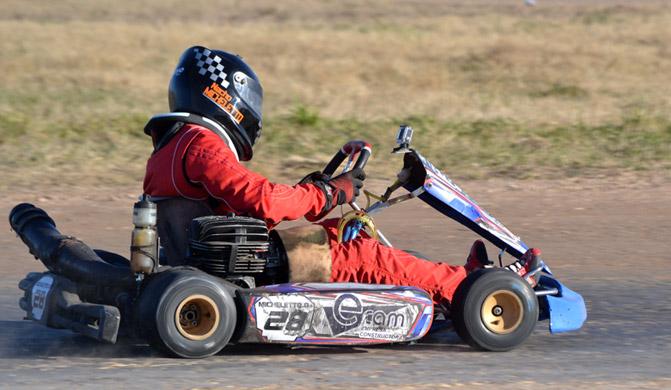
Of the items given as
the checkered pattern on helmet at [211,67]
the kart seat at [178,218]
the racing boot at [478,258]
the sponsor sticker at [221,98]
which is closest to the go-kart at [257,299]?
the kart seat at [178,218]

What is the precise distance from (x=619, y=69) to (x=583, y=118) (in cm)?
607

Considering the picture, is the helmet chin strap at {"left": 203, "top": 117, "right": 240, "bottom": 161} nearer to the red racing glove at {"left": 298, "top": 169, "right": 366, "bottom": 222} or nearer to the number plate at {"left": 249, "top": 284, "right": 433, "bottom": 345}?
the red racing glove at {"left": 298, "top": 169, "right": 366, "bottom": 222}

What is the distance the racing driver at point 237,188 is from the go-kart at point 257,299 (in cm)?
10

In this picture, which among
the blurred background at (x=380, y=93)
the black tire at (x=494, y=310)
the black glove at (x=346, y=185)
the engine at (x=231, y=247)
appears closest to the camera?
the engine at (x=231, y=247)

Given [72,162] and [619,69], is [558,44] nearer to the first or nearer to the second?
[619,69]

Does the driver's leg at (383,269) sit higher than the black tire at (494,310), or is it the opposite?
the driver's leg at (383,269)

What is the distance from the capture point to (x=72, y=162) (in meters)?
11.4

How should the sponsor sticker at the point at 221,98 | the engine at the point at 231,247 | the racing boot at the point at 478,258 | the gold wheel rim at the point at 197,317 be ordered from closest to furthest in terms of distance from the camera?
the gold wheel rim at the point at 197,317 → the engine at the point at 231,247 → the sponsor sticker at the point at 221,98 → the racing boot at the point at 478,258

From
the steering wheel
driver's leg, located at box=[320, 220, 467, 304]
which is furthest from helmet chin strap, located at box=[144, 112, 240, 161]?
driver's leg, located at box=[320, 220, 467, 304]

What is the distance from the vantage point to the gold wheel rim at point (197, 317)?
4.87m

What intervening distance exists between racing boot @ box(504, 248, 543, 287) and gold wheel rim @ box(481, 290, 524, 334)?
0.83 feet

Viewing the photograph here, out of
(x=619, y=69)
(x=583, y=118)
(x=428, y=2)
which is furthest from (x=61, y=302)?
(x=428, y=2)

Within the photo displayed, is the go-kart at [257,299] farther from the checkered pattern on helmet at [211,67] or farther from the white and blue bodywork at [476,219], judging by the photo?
the checkered pattern on helmet at [211,67]

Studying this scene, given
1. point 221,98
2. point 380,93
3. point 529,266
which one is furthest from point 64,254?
point 380,93
